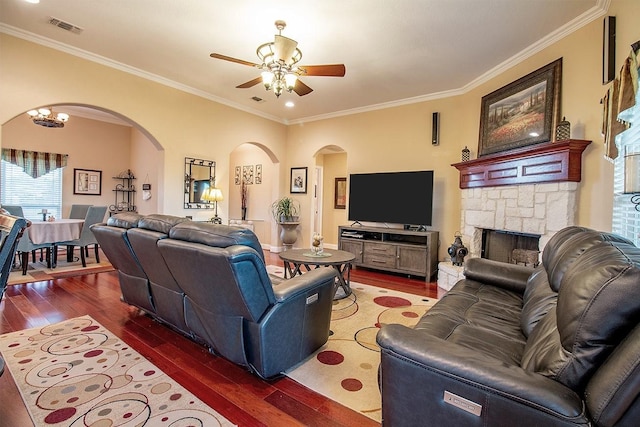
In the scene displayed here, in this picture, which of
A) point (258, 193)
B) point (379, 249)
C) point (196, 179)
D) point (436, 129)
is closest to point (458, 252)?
point (379, 249)

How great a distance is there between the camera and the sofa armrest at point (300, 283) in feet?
6.22

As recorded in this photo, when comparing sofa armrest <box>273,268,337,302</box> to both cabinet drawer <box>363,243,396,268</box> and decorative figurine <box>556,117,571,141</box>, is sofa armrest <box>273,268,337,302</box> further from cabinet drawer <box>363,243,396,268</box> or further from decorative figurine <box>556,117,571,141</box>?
cabinet drawer <box>363,243,396,268</box>

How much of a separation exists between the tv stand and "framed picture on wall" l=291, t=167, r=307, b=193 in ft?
5.39

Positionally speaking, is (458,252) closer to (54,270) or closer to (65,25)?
(65,25)

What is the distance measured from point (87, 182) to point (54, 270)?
10.6ft

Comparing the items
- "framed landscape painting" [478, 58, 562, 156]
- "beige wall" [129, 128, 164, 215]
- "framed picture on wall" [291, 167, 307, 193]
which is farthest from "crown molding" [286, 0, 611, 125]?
"beige wall" [129, 128, 164, 215]

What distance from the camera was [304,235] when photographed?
674cm

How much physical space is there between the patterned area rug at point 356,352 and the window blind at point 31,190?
6676 mm

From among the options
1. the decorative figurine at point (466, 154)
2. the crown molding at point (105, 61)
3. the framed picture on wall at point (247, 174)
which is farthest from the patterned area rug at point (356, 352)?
the framed picture on wall at point (247, 174)

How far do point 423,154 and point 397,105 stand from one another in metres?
1.03

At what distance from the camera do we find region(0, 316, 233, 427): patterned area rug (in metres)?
1.64

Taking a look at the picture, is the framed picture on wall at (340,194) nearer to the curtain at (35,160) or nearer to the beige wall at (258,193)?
the beige wall at (258,193)

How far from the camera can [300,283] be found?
205cm

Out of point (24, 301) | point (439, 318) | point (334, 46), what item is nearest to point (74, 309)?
point (24, 301)
